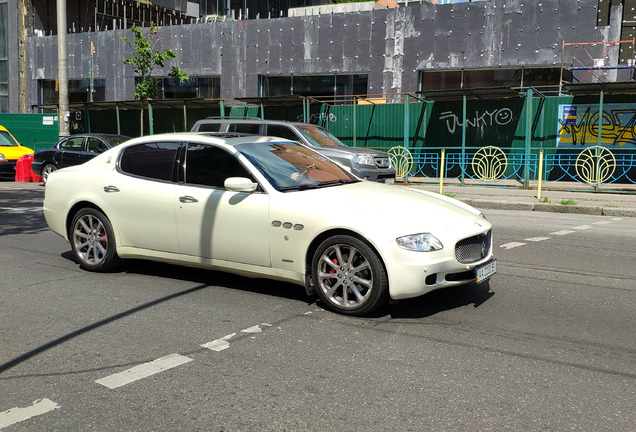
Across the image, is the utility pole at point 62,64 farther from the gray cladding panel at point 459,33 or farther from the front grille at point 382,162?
Answer: the gray cladding panel at point 459,33

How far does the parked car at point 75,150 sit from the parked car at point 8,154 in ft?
7.21

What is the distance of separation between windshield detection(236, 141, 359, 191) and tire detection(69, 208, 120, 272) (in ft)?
5.97

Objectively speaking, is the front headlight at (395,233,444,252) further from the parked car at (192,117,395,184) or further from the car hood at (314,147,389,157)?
the car hood at (314,147,389,157)

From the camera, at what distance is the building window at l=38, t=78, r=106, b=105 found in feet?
106

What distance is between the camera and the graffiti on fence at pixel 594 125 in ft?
60.8

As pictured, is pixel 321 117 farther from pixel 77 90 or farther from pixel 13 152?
pixel 77 90

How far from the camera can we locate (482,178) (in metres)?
18.7

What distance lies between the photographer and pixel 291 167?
6324 mm

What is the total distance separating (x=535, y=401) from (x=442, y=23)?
22.2 meters

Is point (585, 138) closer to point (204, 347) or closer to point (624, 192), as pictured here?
point (624, 192)


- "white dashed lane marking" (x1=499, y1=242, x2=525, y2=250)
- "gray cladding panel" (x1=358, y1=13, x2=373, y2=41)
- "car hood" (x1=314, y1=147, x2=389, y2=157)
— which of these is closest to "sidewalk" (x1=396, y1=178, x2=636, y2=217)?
"car hood" (x1=314, y1=147, x2=389, y2=157)

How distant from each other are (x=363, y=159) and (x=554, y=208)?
167 inches

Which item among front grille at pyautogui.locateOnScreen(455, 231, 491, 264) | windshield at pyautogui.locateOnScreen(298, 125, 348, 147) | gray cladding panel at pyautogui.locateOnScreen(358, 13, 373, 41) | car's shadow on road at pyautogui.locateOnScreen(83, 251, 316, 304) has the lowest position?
car's shadow on road at pyautogui.locateOnScreen(83, 251, 316, 304)

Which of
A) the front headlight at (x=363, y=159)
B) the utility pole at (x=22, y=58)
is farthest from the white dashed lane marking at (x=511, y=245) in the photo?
the utility pole at (x=22, y=58)
